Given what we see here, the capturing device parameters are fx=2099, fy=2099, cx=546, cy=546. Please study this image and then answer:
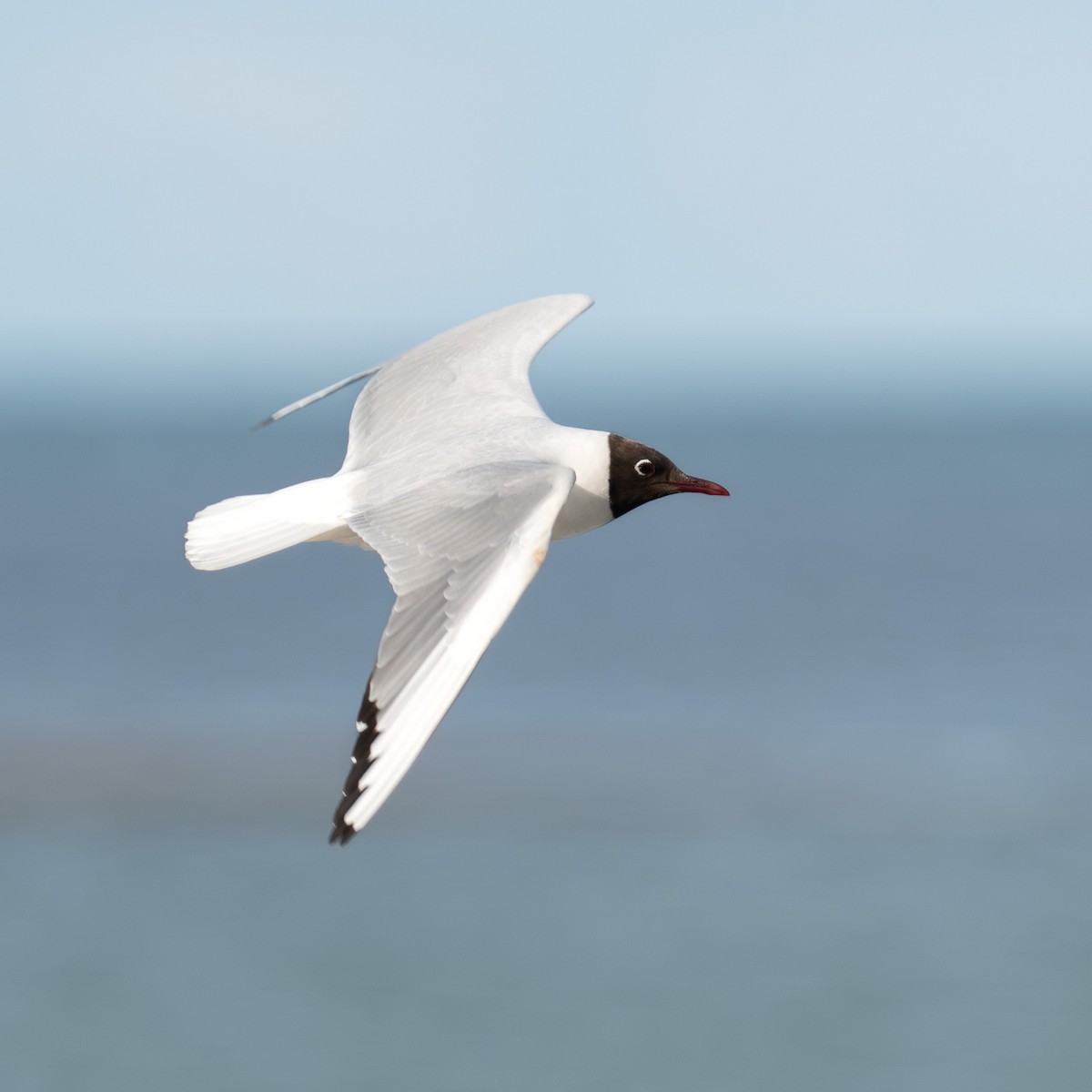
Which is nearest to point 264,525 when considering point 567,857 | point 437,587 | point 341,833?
point 437,587

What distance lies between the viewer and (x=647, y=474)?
862cm

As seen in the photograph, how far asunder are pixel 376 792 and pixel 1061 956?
591 inches

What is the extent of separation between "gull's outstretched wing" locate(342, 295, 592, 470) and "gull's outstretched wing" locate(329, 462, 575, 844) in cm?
100

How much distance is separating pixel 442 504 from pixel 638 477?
135cm

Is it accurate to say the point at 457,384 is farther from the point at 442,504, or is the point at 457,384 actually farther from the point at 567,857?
the point at 567,857

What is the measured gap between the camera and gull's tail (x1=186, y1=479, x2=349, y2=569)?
305 inches

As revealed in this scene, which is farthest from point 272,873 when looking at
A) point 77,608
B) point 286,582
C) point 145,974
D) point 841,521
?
point 841,521

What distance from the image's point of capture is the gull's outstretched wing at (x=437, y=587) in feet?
20.7

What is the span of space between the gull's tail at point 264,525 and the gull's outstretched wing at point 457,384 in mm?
584

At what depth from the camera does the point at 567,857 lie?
2217 cm

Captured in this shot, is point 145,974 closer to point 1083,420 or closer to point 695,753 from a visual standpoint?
point 695,753

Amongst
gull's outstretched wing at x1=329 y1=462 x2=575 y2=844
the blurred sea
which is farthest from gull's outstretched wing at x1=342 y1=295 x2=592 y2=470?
the blurred sea

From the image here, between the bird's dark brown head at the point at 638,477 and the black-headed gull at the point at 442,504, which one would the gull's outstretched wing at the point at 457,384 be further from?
the bird's dark brown head at the point at 638,477

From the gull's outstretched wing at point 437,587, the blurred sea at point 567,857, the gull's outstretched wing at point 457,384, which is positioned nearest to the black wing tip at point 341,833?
the gull's outstretched wing at point 437,587
